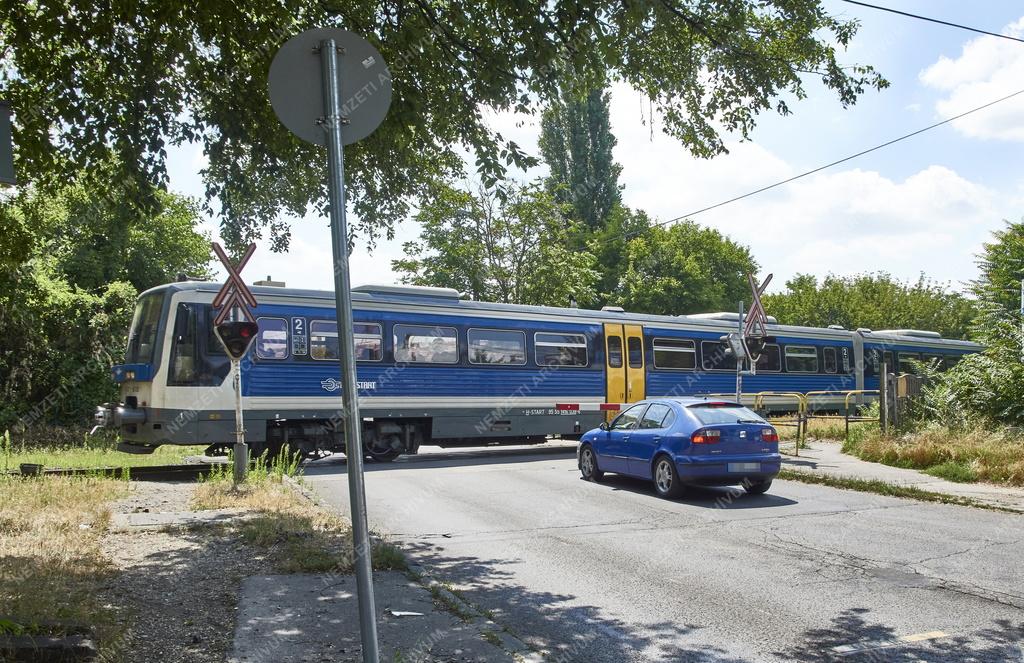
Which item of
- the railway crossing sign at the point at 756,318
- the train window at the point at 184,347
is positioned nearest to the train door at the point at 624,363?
the railway crossing sign at the point at 756,318

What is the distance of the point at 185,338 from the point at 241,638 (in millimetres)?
11652

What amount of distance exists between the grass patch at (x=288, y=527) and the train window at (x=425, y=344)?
5.69 meters

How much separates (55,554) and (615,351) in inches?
638

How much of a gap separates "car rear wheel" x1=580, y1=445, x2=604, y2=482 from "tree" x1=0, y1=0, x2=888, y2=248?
5741 millimetres

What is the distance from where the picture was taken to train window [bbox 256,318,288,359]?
1662 centimetres

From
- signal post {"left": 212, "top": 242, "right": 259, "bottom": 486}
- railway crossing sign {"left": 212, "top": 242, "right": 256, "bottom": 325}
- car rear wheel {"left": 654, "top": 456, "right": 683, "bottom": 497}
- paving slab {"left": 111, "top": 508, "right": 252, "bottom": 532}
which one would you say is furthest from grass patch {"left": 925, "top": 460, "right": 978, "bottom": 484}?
railway crossing sign {"left": 212, "top": 242, "right": 256, "bottom": 325}

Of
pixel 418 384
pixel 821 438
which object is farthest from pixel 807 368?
pixel 418 384

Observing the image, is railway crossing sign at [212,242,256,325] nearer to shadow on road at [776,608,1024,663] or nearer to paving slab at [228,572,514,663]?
paving slab at [228,572,514,663]

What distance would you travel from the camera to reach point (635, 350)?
2253 centimetres

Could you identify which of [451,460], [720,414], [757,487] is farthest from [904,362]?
[720,414]

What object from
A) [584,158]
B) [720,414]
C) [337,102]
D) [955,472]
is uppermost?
[584,158]

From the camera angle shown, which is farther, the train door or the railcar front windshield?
the train door

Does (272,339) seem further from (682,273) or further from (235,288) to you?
Result: (682,273)

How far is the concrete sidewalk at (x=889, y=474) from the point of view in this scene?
38.1ft
